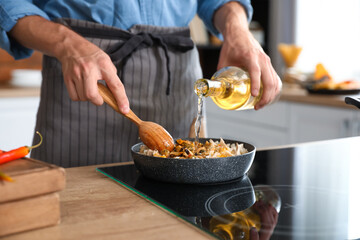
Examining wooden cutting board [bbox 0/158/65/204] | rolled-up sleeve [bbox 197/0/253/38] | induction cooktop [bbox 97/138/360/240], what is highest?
rolled-up sleeve [bbox 197/0/253/38]

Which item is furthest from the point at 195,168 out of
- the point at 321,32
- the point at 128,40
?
the point at 321,32

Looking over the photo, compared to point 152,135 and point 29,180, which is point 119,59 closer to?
point 152,135

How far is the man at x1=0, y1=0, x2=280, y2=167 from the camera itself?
3.69ft

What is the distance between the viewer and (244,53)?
1.09 metres

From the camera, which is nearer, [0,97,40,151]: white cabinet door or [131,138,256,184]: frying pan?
[131,138,256,184]: frying pan

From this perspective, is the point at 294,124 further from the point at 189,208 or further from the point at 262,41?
the point at 189,208

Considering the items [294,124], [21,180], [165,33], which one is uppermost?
[165,33]

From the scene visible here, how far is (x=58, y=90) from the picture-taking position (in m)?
1.20

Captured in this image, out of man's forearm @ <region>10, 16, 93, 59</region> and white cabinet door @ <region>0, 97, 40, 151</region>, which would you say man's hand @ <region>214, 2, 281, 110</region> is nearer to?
man's forearm @ <region>10, 16, 93, 59</region>

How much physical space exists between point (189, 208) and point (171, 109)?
658mm

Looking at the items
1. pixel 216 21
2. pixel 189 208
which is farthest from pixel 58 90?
pixel 189 208

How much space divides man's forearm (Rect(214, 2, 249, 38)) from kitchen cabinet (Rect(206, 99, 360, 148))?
969 millimetres

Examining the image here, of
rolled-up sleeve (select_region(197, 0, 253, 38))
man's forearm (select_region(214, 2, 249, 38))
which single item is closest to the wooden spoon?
man's forearm (select_region(214, 2, 249, 38))

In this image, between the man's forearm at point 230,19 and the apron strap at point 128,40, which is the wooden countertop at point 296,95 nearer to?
the man's forearm at point 230,19
